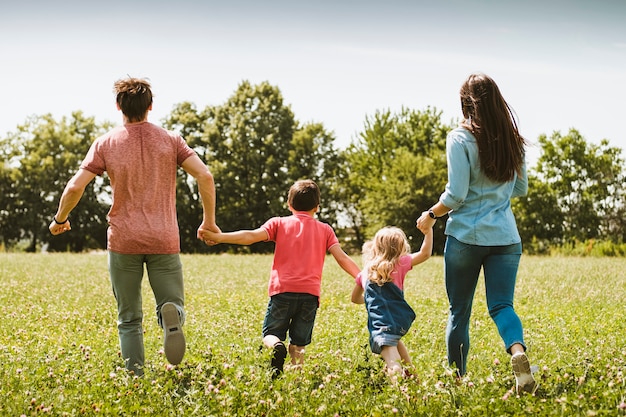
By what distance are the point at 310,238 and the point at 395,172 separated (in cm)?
4318

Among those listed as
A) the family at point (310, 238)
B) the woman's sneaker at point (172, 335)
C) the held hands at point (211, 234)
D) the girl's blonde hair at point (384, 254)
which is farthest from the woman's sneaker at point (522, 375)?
the held hands at point (211, 234)

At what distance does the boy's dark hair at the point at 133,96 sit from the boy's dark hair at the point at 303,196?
4.93 ft

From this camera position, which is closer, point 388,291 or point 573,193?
point 388,291

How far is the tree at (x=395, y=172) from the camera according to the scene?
155 feet

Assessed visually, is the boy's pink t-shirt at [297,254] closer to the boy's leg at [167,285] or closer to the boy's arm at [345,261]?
the boy's arm at [345,261]

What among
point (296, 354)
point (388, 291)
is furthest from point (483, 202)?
point (296, 354)

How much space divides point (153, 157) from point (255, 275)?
14.9 m

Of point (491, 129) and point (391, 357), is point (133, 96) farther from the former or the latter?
point (391, 357)

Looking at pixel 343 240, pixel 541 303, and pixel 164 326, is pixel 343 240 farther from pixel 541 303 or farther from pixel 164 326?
pixel 164 326

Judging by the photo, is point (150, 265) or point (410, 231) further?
point (410, 231)

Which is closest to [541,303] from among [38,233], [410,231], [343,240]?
[410,231]

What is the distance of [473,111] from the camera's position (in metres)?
5.52

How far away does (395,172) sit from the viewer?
4875 cm

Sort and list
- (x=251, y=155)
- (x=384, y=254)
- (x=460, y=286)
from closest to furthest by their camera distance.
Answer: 1. (x=460, y=286)
2. (x=384, y=254)
3. (x=251, y=155)
